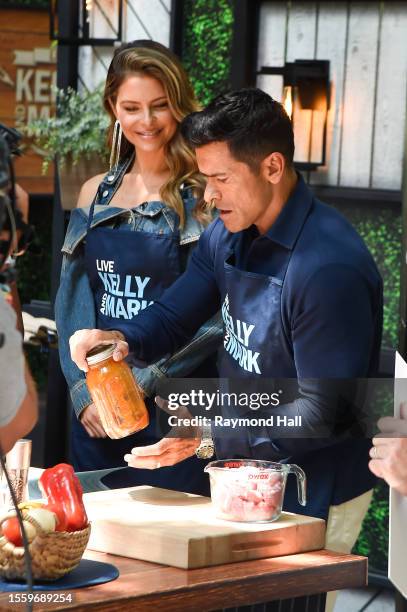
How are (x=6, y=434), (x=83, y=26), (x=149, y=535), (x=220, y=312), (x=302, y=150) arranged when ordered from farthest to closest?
(x=83, y=26) → (x=302, y=150) → (x=220, y=312) → (x=149, y=535) → (x=6, y=434)

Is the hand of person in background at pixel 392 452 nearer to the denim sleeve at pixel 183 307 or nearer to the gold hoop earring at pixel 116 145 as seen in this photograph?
the denim sleeve at pixel 183 307

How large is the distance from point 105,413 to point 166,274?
0.73m

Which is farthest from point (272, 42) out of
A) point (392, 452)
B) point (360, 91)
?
point (392, 452)

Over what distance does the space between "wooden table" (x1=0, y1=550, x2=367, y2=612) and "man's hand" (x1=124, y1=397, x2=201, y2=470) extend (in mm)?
332

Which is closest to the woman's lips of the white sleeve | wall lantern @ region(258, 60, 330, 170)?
wall lantern @ region(258, 60, 330, 170)

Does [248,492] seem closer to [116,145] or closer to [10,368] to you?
[10,368]

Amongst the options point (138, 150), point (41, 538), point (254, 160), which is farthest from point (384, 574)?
point (41, 538)

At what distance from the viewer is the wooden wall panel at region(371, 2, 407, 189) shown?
168 inches

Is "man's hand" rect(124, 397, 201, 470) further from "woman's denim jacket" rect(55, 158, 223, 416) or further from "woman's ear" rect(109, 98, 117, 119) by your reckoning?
"woman's ear" rect(109, 98, 117, 119)

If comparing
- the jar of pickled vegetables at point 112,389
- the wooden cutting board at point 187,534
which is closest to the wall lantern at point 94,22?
the jar of pickled vegetables at point 112,389

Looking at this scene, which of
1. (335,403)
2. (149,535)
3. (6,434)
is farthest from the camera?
(335,403)

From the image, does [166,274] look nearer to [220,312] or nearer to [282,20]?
[220,312]

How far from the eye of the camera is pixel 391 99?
432cm

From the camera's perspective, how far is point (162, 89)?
10.7 feet
